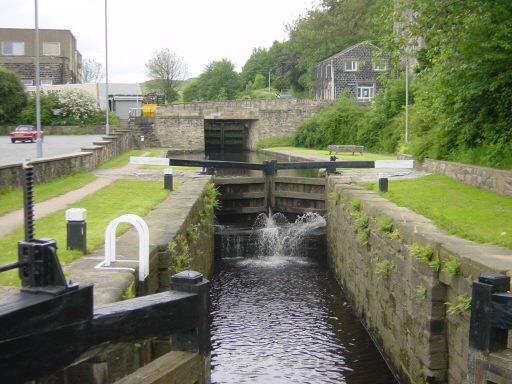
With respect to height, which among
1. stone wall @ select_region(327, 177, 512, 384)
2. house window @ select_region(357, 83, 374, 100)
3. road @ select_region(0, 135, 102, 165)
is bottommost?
stone wall @ select_region(327, 177, 512, 384)

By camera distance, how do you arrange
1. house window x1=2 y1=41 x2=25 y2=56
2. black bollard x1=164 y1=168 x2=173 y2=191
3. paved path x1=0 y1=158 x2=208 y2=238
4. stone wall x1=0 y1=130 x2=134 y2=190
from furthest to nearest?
1. house window x1=2 y1=41 x2=25 y2=56
2. black bollard x1=164 y1=168 x2=173 y2=191
3. stone wall x1=0 y1=130 x2=134 y2=190
4. paved path x1=0 y1=158 x2=208 y2=238

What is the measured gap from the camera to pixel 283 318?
9555 mm

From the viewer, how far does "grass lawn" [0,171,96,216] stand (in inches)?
386

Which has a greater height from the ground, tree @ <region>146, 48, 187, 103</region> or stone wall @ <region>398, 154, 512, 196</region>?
tree @ <region>146, 48, 187, 103</region>

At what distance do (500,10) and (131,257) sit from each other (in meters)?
9.13

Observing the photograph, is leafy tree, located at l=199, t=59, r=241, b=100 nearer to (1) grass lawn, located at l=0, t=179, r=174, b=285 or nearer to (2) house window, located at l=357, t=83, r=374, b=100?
(2) house window, located at l=357, t=83, r=374, b=100

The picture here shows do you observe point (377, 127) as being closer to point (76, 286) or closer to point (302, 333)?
point (302, 333)

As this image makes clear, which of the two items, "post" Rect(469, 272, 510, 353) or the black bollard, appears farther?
the black bollard

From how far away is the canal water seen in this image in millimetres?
7623

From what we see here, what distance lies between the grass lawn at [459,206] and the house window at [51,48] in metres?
46.8

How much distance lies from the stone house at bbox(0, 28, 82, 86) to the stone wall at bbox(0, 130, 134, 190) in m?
33.5

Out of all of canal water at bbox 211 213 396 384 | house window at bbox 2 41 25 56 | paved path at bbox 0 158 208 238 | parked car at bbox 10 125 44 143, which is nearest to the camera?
canal water at bbox 211 213 396 384

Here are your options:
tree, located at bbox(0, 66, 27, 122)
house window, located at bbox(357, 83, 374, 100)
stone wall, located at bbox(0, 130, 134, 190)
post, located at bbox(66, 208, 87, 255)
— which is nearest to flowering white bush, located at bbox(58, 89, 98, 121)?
tree, located at bbox(0, 66, 27, 122)

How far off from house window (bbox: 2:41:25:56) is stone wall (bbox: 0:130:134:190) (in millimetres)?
35002
